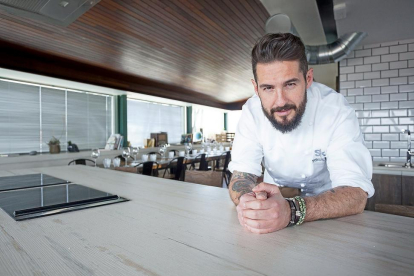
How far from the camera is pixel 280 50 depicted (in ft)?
3.72

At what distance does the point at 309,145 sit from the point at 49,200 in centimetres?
125

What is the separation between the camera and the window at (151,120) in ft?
26.7

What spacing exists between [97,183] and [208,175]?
85 cm

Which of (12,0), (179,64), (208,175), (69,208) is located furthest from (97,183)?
(179,64)

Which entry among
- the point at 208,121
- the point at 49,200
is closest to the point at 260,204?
the point at 49,200

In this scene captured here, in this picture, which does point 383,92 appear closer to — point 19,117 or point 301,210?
point 301,210

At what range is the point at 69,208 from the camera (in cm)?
108

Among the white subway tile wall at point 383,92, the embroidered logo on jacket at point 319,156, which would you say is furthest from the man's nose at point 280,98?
the white subway tile wall at point 383,92

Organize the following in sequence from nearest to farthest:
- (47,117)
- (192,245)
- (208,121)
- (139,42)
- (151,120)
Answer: (192,245) < (139,42) < (47,117) < (151,120) < (208,121)

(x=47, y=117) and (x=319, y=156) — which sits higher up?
(x=47, y=117)

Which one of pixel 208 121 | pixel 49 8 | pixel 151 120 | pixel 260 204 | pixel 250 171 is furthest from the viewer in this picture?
pixel 208 121

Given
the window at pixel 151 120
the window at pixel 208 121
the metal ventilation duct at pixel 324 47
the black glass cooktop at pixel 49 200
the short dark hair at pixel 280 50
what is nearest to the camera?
the black glass cooktop at pixel 49 200

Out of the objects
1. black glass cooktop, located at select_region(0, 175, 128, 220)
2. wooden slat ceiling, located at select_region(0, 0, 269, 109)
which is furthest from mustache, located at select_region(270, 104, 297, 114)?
wooden slat ceiling, located at select_region(0, 0, 269, 109)

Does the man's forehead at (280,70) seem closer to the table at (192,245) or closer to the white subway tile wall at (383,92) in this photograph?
the table at (192,245)
